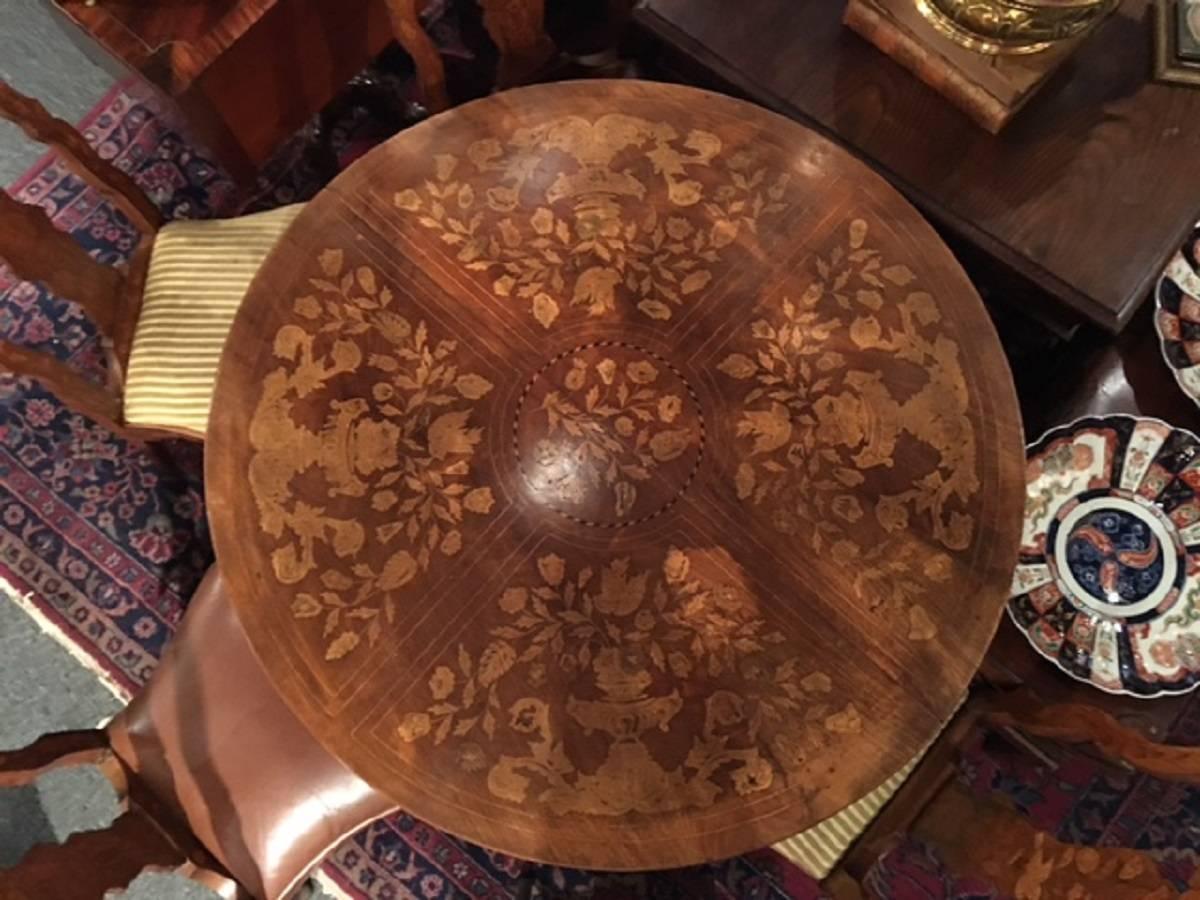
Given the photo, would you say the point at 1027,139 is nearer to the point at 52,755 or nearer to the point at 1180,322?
the point at 1180,322

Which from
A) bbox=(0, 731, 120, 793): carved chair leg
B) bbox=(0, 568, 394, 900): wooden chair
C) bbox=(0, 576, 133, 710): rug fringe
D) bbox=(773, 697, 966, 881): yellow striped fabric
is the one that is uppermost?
bbox=(0, 731, 120, 793): carved chair leg

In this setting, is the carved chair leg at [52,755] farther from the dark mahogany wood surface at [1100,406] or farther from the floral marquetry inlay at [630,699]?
the dark mahogany wood surface at [1100,406]

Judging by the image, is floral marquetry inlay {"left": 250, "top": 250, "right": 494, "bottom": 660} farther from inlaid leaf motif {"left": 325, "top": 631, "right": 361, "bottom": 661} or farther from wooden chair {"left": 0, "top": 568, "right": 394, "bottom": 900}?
wooden chair {"left": 0, "top": 568, "right": 394, "bottom": 900}

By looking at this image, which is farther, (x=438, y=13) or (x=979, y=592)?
(x=438, y=13)

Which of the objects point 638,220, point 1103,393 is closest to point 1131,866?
point 1103,393

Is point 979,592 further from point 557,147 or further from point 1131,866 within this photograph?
point 557,147

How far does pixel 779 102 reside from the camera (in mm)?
1378

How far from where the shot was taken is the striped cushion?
1358 millimetres

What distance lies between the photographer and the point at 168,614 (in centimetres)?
169

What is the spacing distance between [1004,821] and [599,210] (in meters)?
0.79

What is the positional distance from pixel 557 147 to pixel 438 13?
979 millimetres

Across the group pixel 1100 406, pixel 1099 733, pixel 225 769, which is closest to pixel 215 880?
pixel 225 769

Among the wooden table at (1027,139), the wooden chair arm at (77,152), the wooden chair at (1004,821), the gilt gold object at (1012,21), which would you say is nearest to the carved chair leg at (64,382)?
the wooden chair arm at (77,152)

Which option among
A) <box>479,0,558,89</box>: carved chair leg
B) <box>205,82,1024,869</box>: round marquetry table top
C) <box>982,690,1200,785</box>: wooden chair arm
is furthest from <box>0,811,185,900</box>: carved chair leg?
<box>479,0,558,89</box>: carved chair leg
